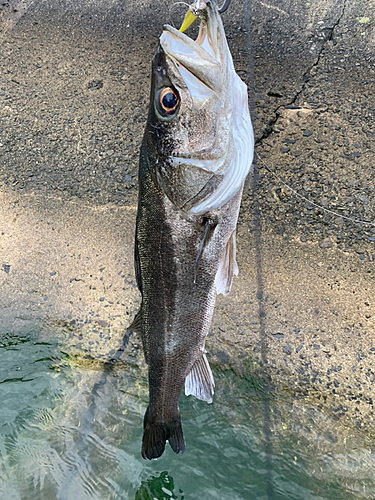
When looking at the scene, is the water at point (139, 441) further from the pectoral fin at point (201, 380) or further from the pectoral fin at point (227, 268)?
the pectoral fin at point (227, 268)

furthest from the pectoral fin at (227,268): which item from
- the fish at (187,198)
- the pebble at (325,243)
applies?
the pebble at (325,243)

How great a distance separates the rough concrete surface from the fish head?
1482mm

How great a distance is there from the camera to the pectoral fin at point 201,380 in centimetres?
203

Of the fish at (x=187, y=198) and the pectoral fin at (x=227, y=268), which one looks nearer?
the fish at (x=187, y=198)

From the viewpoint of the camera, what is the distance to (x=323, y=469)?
2.42m

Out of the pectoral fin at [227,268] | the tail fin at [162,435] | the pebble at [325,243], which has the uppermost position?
the pectoral fin at [227,268]

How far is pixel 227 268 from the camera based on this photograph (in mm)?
1903

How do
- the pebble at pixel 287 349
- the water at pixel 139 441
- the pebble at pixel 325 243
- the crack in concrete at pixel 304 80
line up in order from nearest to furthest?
the water at pixel 139 441, the pebble at pixel 287 349, the pebble at pixel 325 243, the crack in concrete at pixel 304 80

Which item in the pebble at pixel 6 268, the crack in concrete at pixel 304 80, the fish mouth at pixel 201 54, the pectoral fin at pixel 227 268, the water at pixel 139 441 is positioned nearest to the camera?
the fish mouth at pixel 201 54

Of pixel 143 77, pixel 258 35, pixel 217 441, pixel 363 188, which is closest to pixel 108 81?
pixel 143 77

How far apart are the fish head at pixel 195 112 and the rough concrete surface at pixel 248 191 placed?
1.48 m

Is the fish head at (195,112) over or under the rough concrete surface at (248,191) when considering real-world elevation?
over

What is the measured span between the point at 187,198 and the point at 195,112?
1.17 ft

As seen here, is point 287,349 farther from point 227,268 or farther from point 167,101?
point 167,101
